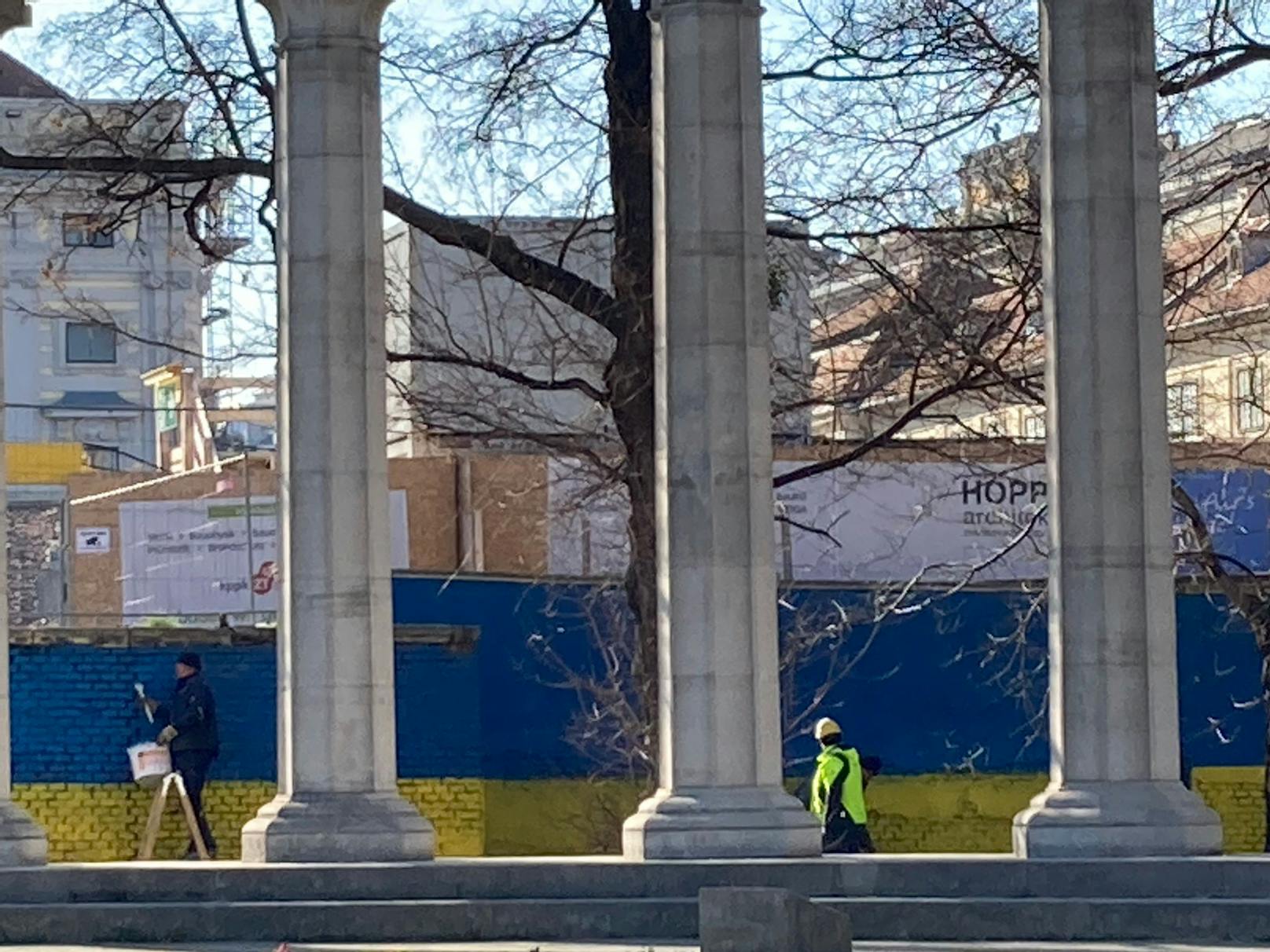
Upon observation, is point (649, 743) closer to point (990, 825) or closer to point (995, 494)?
point (990, 825)

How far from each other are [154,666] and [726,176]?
69.2 ft

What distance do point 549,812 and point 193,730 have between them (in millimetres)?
9629

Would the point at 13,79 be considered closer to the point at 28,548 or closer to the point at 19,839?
the point at 28,548

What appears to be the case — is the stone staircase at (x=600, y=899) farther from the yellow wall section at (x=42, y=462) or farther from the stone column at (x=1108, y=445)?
the yellow wall section at (x=42, y=462)

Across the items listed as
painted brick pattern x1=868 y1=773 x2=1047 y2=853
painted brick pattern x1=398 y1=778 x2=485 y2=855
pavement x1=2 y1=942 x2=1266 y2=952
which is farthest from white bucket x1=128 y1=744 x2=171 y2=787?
pavement x1=2 y1=942 x2=1266 y2=952

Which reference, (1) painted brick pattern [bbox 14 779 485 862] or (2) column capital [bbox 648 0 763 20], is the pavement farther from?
(1) painted brick pattern [bbox 14 779 485 862]

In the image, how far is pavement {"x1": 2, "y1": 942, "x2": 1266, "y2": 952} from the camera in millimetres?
37781

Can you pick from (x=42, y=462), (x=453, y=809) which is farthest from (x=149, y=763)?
(x=42, y=462)

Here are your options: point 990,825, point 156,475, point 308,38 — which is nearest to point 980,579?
point 990,825

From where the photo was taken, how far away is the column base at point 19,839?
146 feet

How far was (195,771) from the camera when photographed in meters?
56.5

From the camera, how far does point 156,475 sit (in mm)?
87125

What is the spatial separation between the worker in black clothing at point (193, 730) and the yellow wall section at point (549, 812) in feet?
8.37

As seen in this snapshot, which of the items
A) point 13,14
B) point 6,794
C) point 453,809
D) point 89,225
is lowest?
point 453,809
